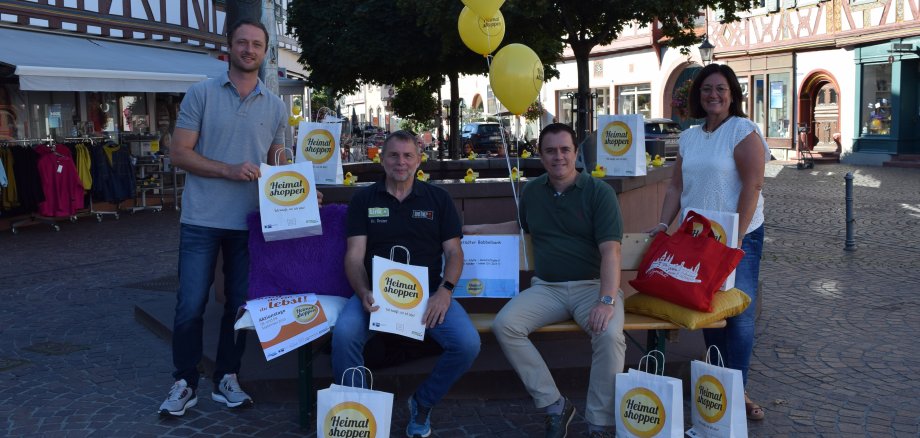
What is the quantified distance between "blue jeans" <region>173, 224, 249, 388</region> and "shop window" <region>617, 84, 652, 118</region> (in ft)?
110

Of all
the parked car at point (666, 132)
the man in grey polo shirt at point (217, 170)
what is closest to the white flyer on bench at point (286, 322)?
the man in grey polo shirt at point (217, 170)

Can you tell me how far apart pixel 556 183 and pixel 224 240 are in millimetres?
1737

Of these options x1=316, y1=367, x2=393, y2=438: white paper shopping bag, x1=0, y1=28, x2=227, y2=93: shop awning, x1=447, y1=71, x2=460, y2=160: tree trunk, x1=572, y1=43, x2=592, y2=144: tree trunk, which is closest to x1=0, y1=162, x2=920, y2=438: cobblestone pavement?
x1=316, y1=367, x2=393, y2=438: white paper shopping bag

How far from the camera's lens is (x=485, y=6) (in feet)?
19.6

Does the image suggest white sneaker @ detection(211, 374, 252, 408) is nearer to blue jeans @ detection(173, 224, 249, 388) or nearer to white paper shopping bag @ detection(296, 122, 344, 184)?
blue jeans @ detection(173, 224, 249, 388)

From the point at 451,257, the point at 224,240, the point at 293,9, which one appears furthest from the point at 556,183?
the point at 293,9

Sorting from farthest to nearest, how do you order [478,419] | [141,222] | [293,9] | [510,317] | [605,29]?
[293,9] < [141,222] < [605,29] < [478,419] < [510,317]

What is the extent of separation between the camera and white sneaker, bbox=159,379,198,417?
4488 millimetres

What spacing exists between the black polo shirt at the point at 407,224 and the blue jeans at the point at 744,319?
1.44m

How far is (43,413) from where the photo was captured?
184 inches

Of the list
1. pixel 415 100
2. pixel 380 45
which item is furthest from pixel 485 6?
pixel 415 100

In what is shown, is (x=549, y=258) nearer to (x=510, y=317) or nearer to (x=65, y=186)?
(x=510, y=317)

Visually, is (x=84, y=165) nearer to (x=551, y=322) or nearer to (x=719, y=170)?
(x=551, y=322)

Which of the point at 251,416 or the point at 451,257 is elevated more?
the point at 451,257
